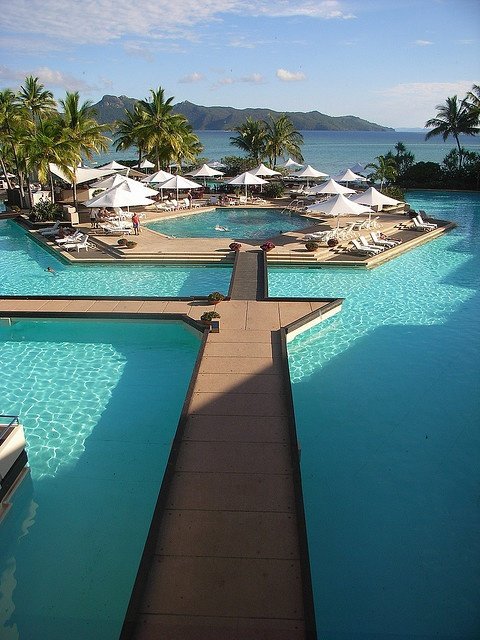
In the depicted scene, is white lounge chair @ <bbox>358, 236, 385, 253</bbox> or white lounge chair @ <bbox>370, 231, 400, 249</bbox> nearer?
white lounge chair @ <bbox>358, 236, 385, 253</bbox>

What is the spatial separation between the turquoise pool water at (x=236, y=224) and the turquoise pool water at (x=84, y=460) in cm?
1282

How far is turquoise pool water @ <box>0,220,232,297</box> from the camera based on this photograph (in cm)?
1808

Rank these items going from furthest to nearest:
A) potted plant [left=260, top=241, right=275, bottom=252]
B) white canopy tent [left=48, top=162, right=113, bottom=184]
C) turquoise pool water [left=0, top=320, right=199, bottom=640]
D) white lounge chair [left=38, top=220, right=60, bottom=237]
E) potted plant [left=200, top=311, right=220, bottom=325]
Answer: white canopy tent [left=48, top=162, right=113, bottom=184] < white lounge chair [left=38, top=220, right=60, bottom=237] < potted plant [left=260, top=241, right=275, bottom=252] < potted plant [left=200, top=311, right=220, bottom=325] < turquoise pool water [left=0, top=320, right=199, bottom=640]

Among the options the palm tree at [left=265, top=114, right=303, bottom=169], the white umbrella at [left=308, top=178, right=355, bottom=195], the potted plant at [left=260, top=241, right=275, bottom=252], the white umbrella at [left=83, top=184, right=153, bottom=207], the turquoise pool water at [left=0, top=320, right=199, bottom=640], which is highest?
the palm tree at [left=265, top=114, right=303, bottom=169]

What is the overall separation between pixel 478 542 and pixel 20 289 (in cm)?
1643

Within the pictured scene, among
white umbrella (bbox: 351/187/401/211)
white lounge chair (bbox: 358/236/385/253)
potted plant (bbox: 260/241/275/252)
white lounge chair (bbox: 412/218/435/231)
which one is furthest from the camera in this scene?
white lounge chair (bbox: 412/218/435/231)

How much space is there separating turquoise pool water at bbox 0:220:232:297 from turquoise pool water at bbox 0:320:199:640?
3.54m

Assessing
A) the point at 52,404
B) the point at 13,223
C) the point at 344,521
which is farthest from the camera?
the point at 13,223

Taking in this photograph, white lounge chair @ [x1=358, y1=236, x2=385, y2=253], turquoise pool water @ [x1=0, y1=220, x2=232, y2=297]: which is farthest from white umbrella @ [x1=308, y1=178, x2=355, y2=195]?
turquoise pool water @ [x1=0, y1=220, x2=232, y2=297]

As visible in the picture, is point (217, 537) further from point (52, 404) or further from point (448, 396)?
point (448, 396)

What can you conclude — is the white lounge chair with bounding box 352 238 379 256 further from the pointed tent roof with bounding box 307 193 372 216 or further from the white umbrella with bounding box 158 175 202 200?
the white umbrella with bounding box 158 175 202 200

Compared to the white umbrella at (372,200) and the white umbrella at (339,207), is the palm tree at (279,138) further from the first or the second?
the white umbrella at (339,207)

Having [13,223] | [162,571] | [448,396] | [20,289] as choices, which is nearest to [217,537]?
[162,571]

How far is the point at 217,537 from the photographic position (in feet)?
21.9
